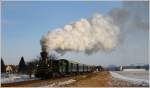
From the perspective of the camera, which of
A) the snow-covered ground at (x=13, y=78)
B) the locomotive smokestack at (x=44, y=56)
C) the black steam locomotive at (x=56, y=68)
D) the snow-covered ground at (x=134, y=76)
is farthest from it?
the black steam locomotive at (x=56, y=68)

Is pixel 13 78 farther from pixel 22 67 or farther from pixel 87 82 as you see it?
pixel 87 82

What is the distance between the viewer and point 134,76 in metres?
15.2

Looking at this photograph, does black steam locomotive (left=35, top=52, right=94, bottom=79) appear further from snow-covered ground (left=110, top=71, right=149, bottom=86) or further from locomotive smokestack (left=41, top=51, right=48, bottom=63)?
snow-covered ground (left=110, top=71, right=149, bottom=86)

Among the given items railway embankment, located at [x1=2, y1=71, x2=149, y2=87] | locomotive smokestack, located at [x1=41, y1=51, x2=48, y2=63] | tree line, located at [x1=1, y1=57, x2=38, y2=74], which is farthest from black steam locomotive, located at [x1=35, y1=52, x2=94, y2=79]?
railway embankment, located at [x1=2, y1=71, x2=149, y2=87]

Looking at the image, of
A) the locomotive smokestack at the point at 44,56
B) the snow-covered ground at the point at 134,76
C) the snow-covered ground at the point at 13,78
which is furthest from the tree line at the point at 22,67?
the snow-covered ground at the point at 134,76

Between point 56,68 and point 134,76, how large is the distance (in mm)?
4426

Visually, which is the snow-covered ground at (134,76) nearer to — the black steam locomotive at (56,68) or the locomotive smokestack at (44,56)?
the black steam locomotive at (56,68)

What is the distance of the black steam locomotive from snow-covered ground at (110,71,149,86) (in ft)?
6.46

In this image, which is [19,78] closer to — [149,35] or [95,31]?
[95,31]

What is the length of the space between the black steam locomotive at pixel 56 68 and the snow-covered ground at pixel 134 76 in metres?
1.97

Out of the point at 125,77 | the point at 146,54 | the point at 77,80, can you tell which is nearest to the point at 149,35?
the point at 146,54

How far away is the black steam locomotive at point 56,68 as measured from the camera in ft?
57.1

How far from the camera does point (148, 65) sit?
14.6 m

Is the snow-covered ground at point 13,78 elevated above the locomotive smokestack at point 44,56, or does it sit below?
below
